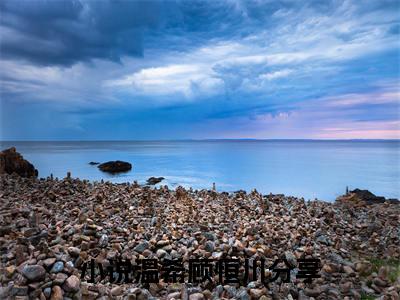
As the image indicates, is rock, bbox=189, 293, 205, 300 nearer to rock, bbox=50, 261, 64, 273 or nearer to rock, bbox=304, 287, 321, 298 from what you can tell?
rock, bbox=304, 287, 321, 298

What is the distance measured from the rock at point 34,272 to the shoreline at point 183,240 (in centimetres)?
1

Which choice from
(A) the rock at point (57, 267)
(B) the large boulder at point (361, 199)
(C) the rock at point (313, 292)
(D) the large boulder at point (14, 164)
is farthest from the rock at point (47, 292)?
(D) the large boulder at point (14, 164)

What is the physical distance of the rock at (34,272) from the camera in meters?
2.99

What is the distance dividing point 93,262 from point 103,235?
705 millimetres

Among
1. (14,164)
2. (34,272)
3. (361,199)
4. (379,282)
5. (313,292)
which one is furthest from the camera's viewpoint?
(14,164)

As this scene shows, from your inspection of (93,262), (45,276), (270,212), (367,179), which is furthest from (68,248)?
(367,179)

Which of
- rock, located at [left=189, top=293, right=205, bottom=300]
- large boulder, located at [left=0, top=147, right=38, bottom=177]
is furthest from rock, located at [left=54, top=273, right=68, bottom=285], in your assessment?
large boulder, located at [left=0, top=147, right=38, bottom=177]

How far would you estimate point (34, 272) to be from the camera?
3.01 meters

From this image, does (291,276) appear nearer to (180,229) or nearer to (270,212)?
(180,229)

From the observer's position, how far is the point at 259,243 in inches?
170

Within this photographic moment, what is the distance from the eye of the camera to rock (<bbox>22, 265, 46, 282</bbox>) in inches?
118

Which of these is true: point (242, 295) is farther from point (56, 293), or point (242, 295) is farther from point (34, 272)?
point (34, 272)

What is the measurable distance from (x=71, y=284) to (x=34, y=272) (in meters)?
0.36

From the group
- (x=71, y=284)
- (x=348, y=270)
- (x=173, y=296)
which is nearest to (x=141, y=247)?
(x=173, y=296)
